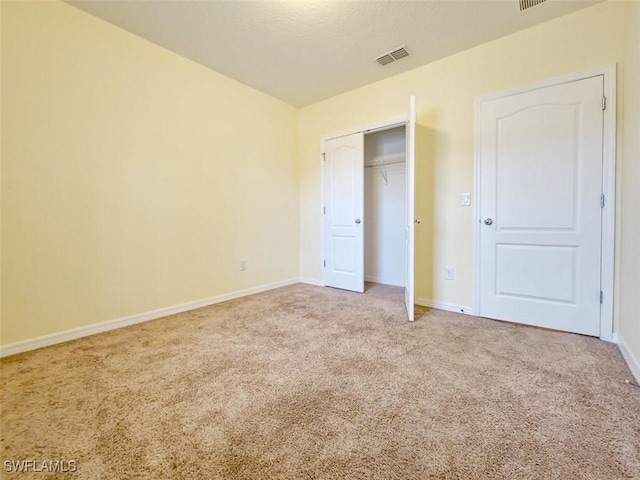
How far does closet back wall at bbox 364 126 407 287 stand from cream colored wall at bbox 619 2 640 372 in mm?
2220

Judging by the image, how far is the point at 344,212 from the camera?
3.74m

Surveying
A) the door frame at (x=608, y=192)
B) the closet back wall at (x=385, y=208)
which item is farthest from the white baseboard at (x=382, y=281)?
the door frame at (x=608, y=192)

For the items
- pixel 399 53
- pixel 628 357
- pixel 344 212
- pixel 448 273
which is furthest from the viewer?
pixel 344 212

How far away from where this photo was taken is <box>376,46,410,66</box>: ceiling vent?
2.72 metres

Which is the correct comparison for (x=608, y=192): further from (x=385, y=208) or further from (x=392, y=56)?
(x=385, y=208)

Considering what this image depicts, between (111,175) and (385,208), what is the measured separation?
11.1ft

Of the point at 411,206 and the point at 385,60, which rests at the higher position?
the point at 385,60

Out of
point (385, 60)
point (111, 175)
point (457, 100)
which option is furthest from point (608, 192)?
point (111, 175)

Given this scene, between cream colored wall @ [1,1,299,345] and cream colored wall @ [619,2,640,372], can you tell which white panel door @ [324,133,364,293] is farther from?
cream colored wall @ [619,2,640,372]

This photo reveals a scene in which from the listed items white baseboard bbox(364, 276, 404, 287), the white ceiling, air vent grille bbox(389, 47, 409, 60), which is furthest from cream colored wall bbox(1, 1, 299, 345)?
white baseboard bbox(364, 276, 404, 287)

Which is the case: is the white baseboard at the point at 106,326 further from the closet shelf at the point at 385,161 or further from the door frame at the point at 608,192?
the door frame at the point at 608,192

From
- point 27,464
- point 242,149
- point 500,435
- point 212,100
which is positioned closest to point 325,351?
point 500,435

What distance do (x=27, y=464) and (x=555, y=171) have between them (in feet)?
11.9

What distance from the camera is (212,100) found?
3.12 metres
